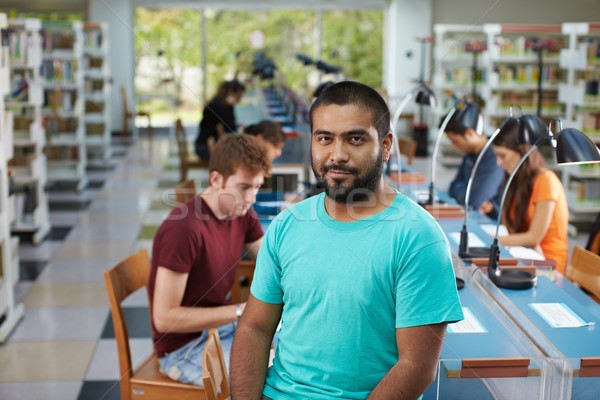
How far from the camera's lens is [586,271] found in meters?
2.50

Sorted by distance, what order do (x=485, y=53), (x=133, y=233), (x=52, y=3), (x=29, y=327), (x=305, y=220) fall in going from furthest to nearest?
(x=52, y=3), (x=485, y=53), (x=133, y=233), (x=29, y=327), (x=305, y=220)

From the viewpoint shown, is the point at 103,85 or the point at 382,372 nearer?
the point at 382,372

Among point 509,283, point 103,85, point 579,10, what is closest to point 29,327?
point 509,283

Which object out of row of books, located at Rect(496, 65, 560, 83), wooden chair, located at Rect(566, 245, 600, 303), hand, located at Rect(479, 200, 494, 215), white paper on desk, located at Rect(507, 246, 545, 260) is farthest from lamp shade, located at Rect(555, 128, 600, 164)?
row of books, located at Rect(496, 65, 560, 83)

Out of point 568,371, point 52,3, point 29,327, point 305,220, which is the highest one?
point 52,3

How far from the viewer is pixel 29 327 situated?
346cm

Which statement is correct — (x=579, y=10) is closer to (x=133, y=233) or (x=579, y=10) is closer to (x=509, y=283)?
(x=133, y=233)

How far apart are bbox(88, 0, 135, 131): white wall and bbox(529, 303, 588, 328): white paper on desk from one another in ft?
30.9

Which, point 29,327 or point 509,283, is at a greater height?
point 509,283

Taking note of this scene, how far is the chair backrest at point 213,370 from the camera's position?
1.58m

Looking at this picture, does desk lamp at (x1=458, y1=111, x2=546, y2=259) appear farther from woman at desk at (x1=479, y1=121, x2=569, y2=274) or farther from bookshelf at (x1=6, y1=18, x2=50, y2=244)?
bookshelf at (x1=6, y1=18, x2=50, y2=244)

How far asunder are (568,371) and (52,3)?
10486mm

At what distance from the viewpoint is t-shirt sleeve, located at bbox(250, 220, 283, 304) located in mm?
1501

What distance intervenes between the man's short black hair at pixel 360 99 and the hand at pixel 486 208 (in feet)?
7.31
